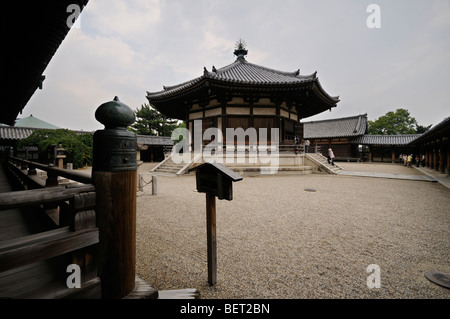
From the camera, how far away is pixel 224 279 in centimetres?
227

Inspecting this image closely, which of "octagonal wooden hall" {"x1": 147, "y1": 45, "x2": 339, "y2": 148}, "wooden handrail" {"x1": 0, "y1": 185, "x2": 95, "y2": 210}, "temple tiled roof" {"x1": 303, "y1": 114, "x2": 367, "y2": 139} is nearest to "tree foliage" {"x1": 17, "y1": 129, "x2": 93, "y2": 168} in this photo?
"octagonal wooden hall" {"x1": 147, "y1": 45, "x2": 339, "y2": 148}

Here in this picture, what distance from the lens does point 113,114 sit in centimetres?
132

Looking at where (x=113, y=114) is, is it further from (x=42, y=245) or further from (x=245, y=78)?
(x=245, y=78)

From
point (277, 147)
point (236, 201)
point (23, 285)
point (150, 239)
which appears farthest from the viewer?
point (277, 147)

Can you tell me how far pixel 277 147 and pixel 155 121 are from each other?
26621mm

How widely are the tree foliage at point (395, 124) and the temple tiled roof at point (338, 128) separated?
13636 mm

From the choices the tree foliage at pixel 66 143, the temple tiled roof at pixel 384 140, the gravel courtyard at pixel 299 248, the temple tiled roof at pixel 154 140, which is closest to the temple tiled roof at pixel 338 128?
the temple tiled roof at pixel 384 140

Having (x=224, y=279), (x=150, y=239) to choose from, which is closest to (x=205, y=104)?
(x=150, y=239)

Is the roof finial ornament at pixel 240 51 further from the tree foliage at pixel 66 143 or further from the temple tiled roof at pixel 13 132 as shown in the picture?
the temple tiled roof at pixel 13 132

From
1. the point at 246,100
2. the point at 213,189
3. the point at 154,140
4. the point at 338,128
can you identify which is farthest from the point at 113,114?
the point at 338,128

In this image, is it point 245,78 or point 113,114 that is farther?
point 245,78

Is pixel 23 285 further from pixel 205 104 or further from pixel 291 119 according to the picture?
pixel 291 119

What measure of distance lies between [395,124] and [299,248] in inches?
1995

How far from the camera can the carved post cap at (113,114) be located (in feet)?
4.26
